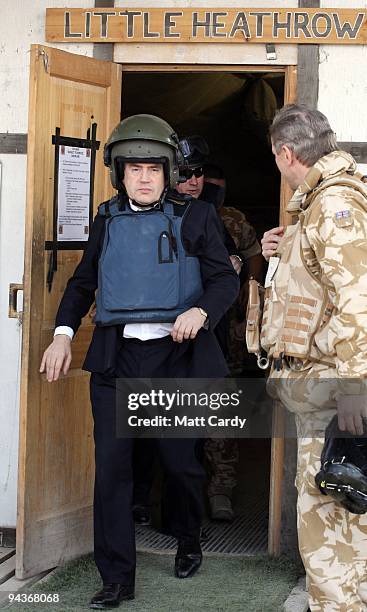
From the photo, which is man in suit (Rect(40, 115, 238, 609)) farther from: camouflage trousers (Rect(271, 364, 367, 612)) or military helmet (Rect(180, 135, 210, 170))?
military helmet (Rect(180, 135, 210, 170))

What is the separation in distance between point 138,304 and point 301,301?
2.89ft

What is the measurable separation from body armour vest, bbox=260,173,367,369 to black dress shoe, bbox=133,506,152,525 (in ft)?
6.91

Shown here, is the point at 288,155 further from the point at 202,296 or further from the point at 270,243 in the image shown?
the point at 202,296

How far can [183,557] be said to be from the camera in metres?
4.95

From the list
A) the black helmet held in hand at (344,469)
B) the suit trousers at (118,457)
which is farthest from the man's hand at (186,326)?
the black helmet held in hand at (344,469)

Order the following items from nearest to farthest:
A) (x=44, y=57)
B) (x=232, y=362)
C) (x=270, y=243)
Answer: (x=270, y=243) < (x=44, y=57) < (x=232, y=362)

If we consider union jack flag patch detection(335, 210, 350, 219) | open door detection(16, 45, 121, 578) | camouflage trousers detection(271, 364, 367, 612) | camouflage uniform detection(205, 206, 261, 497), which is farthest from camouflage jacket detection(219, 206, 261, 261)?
union jack flag patch detection(335, 210, 350, 219)

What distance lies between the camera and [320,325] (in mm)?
3781

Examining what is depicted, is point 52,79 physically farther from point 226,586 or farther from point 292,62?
point 226,586

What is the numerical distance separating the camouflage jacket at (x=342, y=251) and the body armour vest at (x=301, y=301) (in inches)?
0.5

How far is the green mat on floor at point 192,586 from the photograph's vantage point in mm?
4559

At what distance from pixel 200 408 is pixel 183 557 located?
2.27ft

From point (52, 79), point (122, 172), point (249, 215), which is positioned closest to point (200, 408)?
point (122, 172)

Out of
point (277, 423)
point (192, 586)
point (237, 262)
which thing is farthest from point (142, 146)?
point (192, 586)
